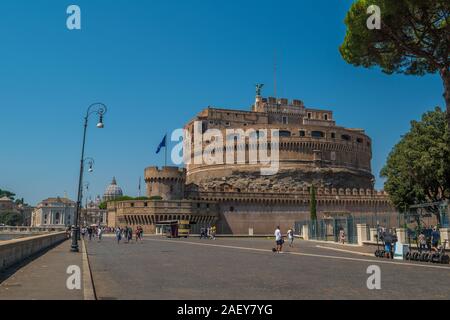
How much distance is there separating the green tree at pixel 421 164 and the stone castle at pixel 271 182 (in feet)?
101

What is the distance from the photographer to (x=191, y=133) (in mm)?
96000

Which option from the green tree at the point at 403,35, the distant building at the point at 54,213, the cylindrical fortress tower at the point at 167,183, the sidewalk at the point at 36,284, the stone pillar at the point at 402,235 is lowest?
the sidewalk at the point at 36,284

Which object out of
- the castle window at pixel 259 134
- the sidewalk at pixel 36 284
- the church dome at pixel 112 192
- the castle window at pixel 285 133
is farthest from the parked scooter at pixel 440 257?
the church dome at pixel 112 192

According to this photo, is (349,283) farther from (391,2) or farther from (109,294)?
(391,2)

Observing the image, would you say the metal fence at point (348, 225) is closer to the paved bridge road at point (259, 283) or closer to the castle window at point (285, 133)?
the paved bridge road at point (259, 283)

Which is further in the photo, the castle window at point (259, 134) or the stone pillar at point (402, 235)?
the castle window at point (259, 134)

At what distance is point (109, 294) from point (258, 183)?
73803 mm

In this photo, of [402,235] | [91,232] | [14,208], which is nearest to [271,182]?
[91,232]

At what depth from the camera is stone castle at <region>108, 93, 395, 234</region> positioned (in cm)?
6469

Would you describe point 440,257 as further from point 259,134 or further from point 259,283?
point 259,134

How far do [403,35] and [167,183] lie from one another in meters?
53.7

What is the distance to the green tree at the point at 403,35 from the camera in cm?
1794

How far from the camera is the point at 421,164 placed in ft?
108

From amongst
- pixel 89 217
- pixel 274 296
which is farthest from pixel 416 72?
pixel 89 217
